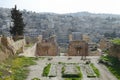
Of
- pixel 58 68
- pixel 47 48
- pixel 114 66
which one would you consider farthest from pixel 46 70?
pixel 47 48

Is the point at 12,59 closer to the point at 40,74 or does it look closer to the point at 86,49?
the point at 40,74

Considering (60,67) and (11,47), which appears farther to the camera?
(11,47)

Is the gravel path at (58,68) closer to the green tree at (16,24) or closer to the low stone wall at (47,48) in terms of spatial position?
the low stone wall at (47,48)

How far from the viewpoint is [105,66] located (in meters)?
29.8

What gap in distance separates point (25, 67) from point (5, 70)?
3479mm

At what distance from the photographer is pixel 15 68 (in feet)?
89.2

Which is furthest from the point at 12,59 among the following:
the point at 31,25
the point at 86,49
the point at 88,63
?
the point at 31,25

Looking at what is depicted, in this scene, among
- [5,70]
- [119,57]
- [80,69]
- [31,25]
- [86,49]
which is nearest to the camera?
[5,70]

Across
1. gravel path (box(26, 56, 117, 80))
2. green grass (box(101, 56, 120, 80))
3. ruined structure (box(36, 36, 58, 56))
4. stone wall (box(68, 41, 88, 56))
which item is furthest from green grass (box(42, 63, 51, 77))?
ruined structure (box(36, 36, 58, 56))

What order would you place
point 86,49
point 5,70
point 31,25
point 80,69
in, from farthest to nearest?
point 31,25, point 86,49, point 80,69, point 5,70

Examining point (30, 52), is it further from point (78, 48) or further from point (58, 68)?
point (58, 68)

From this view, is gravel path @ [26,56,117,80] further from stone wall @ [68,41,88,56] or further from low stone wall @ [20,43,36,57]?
stone wall @ [68,41,88,56]

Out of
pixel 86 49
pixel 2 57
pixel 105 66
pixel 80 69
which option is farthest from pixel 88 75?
pixel 86 49

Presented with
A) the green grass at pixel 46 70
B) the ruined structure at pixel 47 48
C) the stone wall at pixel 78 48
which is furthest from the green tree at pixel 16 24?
the green grass at pixel 46 70
